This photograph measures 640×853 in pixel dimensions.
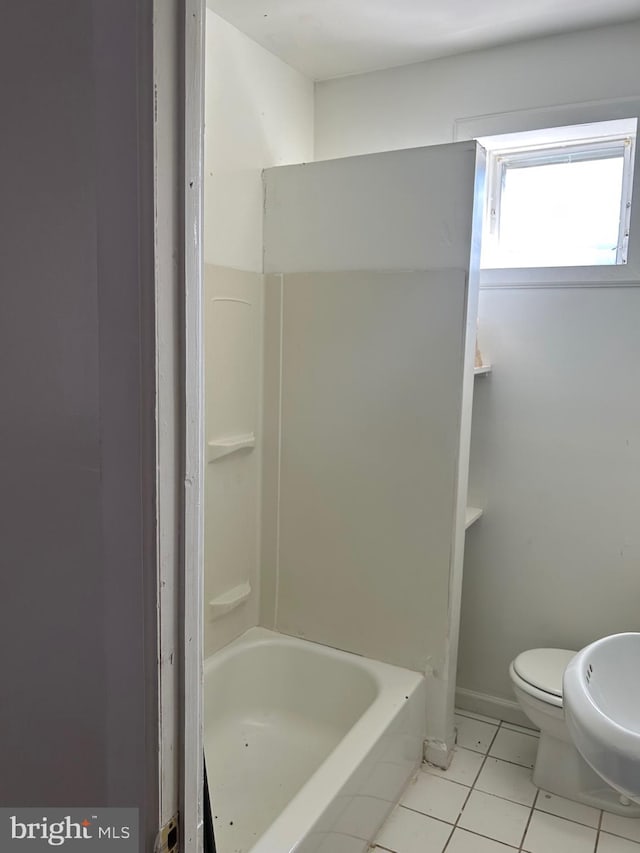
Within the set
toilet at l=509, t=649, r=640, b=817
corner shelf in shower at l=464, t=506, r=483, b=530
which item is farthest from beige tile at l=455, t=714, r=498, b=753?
corner shelf in shower at l=464, t=506, r=483, b=530

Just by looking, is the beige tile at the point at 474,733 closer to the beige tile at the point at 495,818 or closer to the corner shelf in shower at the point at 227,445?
the beige tile at the point at 495,818

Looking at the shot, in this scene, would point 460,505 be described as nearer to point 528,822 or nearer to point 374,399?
point 374,399

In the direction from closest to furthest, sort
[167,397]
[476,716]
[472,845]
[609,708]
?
1. [167,397]
2. [609,708]
3. [472,845]
4. [476,716]

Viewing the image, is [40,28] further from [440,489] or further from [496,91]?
[496,91]

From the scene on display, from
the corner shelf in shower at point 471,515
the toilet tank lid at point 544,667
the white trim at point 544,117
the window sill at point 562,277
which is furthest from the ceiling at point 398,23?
the toilet tank lid at point 544,667

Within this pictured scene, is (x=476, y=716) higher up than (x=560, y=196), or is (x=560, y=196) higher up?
(x=560, y=196)

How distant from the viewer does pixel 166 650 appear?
2.30 ft

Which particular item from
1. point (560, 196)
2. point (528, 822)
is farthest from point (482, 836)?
point (560, 196)

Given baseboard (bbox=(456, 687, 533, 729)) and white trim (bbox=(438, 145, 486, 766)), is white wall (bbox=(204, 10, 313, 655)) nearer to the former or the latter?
white trim (bbox=(438, 145, 486, 766))

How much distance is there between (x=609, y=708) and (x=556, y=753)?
27.8 inches

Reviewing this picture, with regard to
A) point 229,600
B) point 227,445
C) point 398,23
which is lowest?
point 229,600

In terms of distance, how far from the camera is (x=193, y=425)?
0.69m

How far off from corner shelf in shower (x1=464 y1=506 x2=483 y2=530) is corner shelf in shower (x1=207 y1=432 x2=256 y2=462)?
2.72 feet

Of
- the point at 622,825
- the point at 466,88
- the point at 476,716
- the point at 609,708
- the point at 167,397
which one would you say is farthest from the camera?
the point at 476,716
